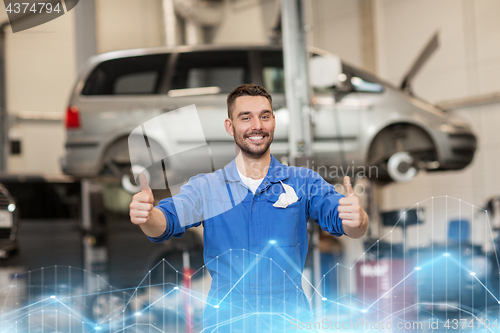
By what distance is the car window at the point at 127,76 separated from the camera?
9.92ft

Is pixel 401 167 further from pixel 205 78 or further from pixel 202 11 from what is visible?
pixel 202 11

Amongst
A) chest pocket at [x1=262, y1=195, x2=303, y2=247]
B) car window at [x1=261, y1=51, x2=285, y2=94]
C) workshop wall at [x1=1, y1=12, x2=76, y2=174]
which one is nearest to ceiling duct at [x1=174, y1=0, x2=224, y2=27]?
workshop wall at [x1=1, y1=12, x2=76, y2=174]

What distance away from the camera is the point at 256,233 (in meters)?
1.17

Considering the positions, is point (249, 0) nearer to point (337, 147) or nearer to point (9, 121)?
point (337, 147)

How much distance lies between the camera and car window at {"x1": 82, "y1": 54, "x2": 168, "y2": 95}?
3.02 meters

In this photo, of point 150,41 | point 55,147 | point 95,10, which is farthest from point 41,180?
point 95,10

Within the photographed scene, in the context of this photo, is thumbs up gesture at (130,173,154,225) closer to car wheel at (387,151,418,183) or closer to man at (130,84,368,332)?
man at (130,84,368,332)

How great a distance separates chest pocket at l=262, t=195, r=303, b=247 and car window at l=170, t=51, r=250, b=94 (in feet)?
6.39

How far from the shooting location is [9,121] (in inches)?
193

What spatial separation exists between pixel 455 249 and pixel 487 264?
46 cm

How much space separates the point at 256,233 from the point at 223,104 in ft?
5.57

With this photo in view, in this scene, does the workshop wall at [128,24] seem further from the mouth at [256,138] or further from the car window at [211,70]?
the mouth at [256,138]
